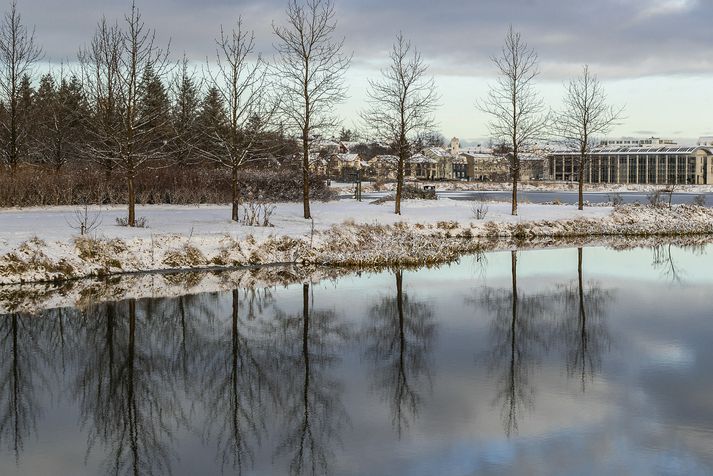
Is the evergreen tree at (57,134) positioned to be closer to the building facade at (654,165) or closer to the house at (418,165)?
the house at (418,165)

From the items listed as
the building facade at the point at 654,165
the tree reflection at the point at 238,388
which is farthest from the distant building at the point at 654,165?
the tree reflection at the point at 238,388

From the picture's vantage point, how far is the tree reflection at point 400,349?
1197 cm

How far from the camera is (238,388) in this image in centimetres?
1264

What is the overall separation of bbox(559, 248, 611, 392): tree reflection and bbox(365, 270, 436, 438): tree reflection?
9.19 ft

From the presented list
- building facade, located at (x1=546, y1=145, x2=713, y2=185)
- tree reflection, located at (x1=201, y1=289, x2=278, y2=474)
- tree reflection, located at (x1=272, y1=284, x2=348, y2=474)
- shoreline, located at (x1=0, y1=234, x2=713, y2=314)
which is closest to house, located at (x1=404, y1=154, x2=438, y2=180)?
shoreline, located at (x1=0, y1=234, x2=713, y2=314)

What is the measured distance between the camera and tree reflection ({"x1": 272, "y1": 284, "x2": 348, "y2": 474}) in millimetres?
9961

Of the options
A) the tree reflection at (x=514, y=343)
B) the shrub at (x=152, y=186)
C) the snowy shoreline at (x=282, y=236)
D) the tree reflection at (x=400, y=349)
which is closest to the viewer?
the tree reflection at (x=514, y=343)

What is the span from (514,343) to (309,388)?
17.2ft

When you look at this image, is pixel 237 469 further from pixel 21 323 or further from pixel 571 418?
pixel 21 323

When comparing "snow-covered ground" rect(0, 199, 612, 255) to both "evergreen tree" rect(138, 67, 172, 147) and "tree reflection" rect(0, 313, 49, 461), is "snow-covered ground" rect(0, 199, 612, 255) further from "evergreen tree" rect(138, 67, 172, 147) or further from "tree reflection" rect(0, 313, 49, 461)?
"tree reflection" rect(0, 313, 49, 461)

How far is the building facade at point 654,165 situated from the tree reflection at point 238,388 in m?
166

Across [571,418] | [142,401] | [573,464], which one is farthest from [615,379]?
[142,401]

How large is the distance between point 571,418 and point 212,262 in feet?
58.5

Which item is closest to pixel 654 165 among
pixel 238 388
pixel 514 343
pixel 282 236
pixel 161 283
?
pixel 282 236
